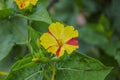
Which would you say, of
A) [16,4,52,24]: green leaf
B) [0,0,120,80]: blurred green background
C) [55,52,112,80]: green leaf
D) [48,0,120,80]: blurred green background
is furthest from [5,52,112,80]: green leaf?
[48,0,120,80]: blurred green background

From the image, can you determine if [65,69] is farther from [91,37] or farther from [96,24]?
[96,24]

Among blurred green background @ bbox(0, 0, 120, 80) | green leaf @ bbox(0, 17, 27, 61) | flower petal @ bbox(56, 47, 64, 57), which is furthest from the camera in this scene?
blurred green background @ bbox(0, 0, 120, 80)

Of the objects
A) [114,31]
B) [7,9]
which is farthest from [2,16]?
[114,31]

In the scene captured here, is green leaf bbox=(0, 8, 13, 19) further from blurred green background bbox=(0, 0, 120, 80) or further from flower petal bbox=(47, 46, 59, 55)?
blurred green background bbox=(0, 0, 120, 80)

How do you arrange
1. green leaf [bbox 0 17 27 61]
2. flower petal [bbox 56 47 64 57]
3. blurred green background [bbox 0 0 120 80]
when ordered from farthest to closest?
blurred green background [bbox 0 0 120 80] < green leaf [bbox 0 17 27 61] < flower petal [bbox 56 47 64 57]

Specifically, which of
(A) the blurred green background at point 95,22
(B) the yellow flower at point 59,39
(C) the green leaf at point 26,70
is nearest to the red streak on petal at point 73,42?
(B) the yellow flower at point 59,39

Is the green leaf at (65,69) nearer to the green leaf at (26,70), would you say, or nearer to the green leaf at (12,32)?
the green leaf at (26,70)

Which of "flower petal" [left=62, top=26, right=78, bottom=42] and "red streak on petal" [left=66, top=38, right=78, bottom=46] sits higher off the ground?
Result: "flower petal" [left=62, top=26, right=78, bottom=42]
